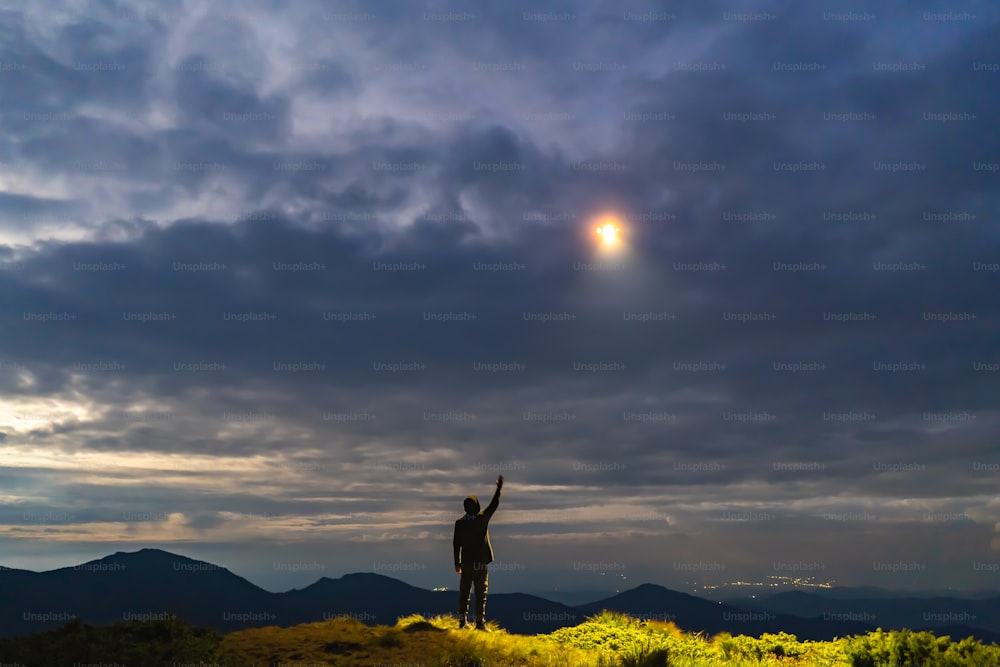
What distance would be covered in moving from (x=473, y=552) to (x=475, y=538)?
40 centimetres

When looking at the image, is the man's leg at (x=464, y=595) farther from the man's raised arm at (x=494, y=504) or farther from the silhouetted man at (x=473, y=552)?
the man's raised arm at (x=494, y=504)

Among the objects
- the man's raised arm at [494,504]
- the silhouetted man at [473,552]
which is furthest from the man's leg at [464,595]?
the man's raised arm at [494,504]

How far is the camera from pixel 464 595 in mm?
22062

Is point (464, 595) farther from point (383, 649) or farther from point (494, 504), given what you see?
→ point (383, 649)

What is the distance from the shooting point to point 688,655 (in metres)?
20.8

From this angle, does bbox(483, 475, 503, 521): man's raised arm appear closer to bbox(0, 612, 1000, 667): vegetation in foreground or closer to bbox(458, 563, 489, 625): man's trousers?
bbox(458, 563, 489, 625): man's trousers

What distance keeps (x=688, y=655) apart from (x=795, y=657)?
5645 millimetres

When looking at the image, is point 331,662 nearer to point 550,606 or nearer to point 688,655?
point 688,655

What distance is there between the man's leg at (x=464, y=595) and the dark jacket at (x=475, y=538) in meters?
0.30

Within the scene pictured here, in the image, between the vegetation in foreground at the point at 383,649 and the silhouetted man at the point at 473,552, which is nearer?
the vegetation in foreground at the point at 383,649

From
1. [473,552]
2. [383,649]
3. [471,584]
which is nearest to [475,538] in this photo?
[473,552]

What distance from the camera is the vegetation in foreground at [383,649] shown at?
15992 millimetres

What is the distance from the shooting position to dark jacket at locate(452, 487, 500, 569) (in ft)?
71.4

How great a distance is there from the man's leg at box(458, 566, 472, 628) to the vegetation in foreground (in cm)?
49
